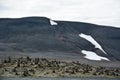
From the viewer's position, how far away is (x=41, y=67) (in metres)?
197

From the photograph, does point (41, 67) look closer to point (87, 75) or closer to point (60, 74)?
point (60, 74)

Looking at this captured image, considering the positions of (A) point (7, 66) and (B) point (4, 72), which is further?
(A) point (7, 66)

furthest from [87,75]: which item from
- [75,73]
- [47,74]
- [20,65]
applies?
[20,65]

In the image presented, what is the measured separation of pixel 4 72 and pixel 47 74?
21966 mm

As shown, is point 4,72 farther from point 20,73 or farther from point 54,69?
point 54,69

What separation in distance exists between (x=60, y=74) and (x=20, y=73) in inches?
900

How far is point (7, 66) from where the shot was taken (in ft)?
634

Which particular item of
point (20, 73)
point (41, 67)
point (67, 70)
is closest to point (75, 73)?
point (67, 70)

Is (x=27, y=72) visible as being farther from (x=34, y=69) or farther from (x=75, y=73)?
(x=75, y=73)

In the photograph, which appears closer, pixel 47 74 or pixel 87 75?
pixel 47 74

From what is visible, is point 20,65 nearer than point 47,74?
No

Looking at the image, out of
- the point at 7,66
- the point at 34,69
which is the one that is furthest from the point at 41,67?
the point at 7,66

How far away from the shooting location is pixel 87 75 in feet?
647

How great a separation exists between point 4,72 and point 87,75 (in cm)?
4616
